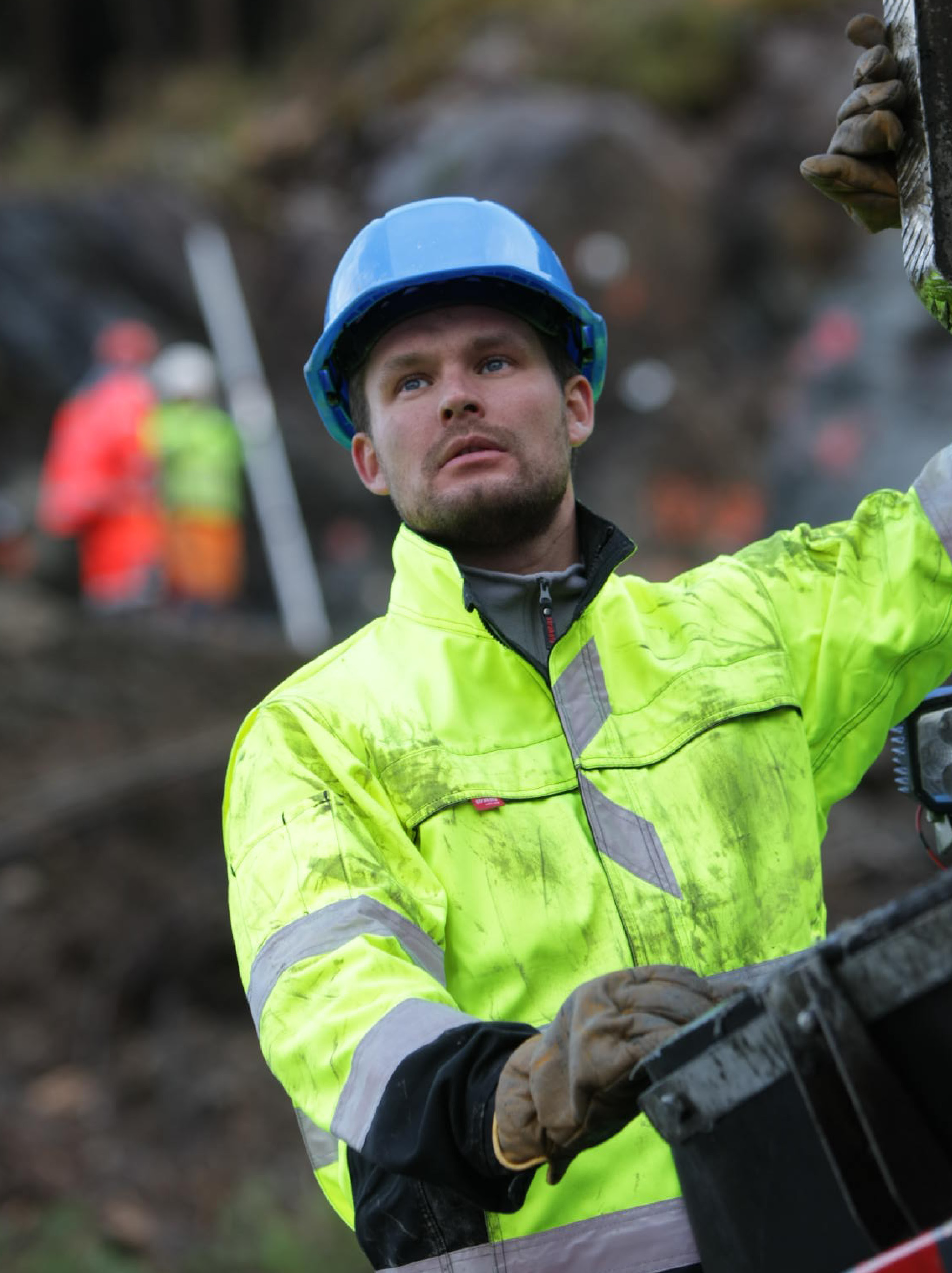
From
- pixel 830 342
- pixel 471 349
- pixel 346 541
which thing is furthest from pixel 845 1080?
pixel 346 541

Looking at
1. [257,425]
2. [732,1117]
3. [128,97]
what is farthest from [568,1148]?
[128,97]

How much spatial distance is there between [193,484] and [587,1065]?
1015 centimetres

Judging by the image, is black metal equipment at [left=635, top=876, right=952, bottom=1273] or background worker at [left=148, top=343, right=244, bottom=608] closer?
black metal equipment at [left=635, top=876, right=952, bottom=1273]

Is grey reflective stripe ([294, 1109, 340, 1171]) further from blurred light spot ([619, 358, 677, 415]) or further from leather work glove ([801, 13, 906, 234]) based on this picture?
blurred light spot ([619, 358, 677, 415])

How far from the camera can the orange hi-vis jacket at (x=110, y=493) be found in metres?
10.8

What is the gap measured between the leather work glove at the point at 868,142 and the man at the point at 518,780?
425 millimetres

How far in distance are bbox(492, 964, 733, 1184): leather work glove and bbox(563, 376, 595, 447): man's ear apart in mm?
1248

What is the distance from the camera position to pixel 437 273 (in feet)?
7.54

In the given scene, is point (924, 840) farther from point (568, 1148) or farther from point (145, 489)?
point (145, 489)

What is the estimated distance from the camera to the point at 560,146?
15148 mm

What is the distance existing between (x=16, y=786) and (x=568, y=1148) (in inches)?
276

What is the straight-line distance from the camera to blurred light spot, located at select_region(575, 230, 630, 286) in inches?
595

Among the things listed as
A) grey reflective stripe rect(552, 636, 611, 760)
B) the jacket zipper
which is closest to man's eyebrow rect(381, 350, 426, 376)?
the jacket zipper

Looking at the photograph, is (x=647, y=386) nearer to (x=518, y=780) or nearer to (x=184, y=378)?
(x=184, y=378)
